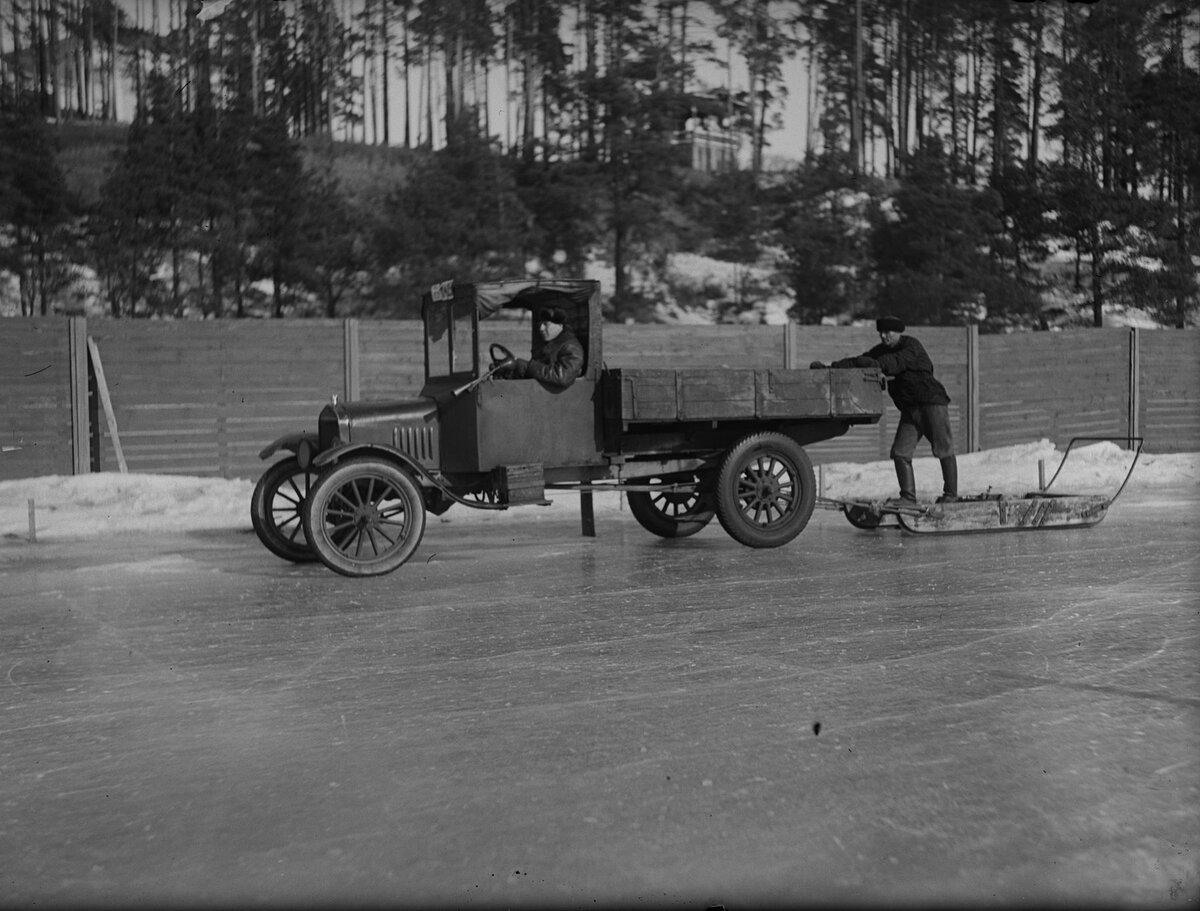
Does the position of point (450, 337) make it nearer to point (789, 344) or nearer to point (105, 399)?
point (105, 399)

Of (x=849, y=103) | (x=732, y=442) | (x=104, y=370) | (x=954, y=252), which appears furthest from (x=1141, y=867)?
(x=849, y=103)

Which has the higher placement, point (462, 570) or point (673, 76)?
point (673, 76)

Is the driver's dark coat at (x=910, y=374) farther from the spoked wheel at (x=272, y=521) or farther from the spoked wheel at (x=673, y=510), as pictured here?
the spoked wheel at (x=272, y=521)

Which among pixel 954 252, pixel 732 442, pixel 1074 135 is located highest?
pixel 1074 135

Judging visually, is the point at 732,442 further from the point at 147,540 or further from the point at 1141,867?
the point at 1141,867

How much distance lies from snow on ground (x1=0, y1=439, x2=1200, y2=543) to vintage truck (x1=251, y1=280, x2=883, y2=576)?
2529mm

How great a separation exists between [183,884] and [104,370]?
44.5ft

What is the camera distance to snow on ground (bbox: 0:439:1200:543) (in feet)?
41.0

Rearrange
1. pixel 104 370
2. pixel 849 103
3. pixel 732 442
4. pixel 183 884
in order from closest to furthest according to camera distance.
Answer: pixel 183 884
pixel 732 442
pixel 104 370
pixel 849 103

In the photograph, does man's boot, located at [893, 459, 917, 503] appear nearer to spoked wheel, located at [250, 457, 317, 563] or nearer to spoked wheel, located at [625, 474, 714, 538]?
spoked wheel, located at [625, 474, 714, 538]

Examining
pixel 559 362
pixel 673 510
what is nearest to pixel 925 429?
pixel 673 510

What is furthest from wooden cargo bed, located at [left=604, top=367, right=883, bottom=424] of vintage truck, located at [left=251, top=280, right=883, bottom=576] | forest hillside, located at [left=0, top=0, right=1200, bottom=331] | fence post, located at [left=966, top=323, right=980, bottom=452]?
forest hillside, located at [left=0, top=0, right=1200, bottom=331]

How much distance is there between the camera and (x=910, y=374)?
11750 millimetres

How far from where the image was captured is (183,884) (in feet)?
10.9
